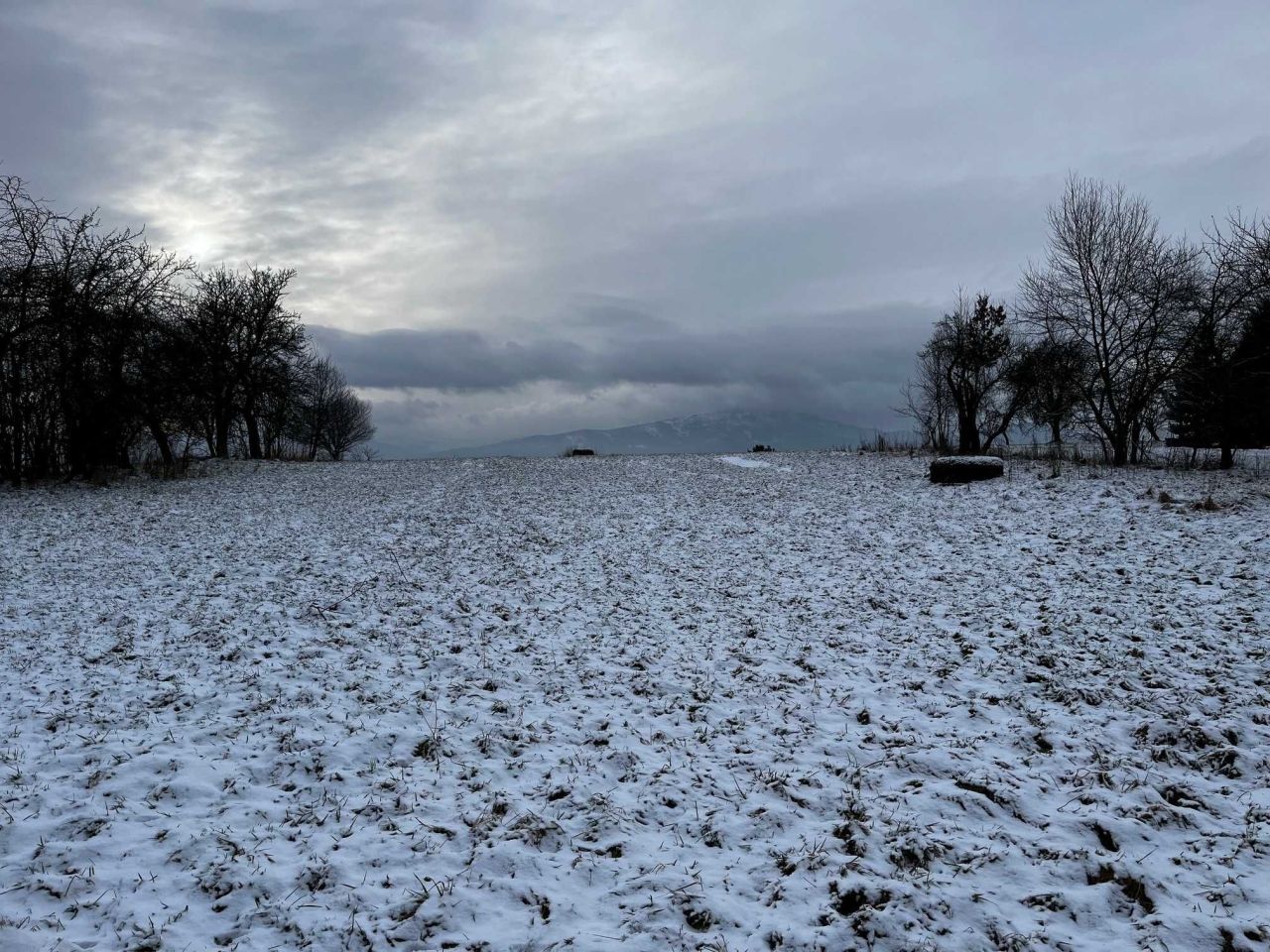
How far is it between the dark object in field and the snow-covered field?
6623 mm

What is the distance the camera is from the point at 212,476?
25.0 metres

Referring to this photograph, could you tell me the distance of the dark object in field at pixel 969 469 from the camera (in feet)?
65.8

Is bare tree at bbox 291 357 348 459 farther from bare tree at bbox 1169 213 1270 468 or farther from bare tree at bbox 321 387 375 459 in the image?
bare tree at bbox 1169 213 1270 468

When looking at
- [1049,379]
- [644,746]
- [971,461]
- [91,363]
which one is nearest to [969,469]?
[971,461]

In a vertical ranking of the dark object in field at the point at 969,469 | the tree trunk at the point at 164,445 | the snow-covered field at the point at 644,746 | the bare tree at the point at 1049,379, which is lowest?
the snow-covered field at the point at 644,746

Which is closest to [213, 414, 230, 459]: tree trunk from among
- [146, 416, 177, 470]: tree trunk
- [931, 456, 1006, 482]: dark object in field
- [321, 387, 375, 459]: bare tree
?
[146, 416, 177, 470]: tree trunk

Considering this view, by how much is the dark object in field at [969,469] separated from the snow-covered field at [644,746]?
662 cm

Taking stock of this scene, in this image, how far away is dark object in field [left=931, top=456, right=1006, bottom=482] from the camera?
65.8 ft

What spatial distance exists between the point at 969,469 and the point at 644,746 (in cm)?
1749

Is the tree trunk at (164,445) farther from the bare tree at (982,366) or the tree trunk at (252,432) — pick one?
the bare tree at (982,366)

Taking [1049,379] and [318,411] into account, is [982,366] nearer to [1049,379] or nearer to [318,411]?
[1049,379]

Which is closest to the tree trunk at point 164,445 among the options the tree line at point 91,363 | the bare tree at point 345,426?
the tree line at point 91,363

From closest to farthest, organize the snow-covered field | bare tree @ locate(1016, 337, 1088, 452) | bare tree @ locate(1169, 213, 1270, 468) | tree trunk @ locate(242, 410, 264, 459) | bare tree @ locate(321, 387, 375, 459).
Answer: the snow-covered field → bare tree @ locate(1169, 213, 1270, 468) → bare tree @ locate(1016, 337, 1088, 452) → tree trunk @ locate(242, 410, 264, 459) → bare tree @ locate(321, 387, 375, 459)

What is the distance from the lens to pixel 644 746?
631 cm
